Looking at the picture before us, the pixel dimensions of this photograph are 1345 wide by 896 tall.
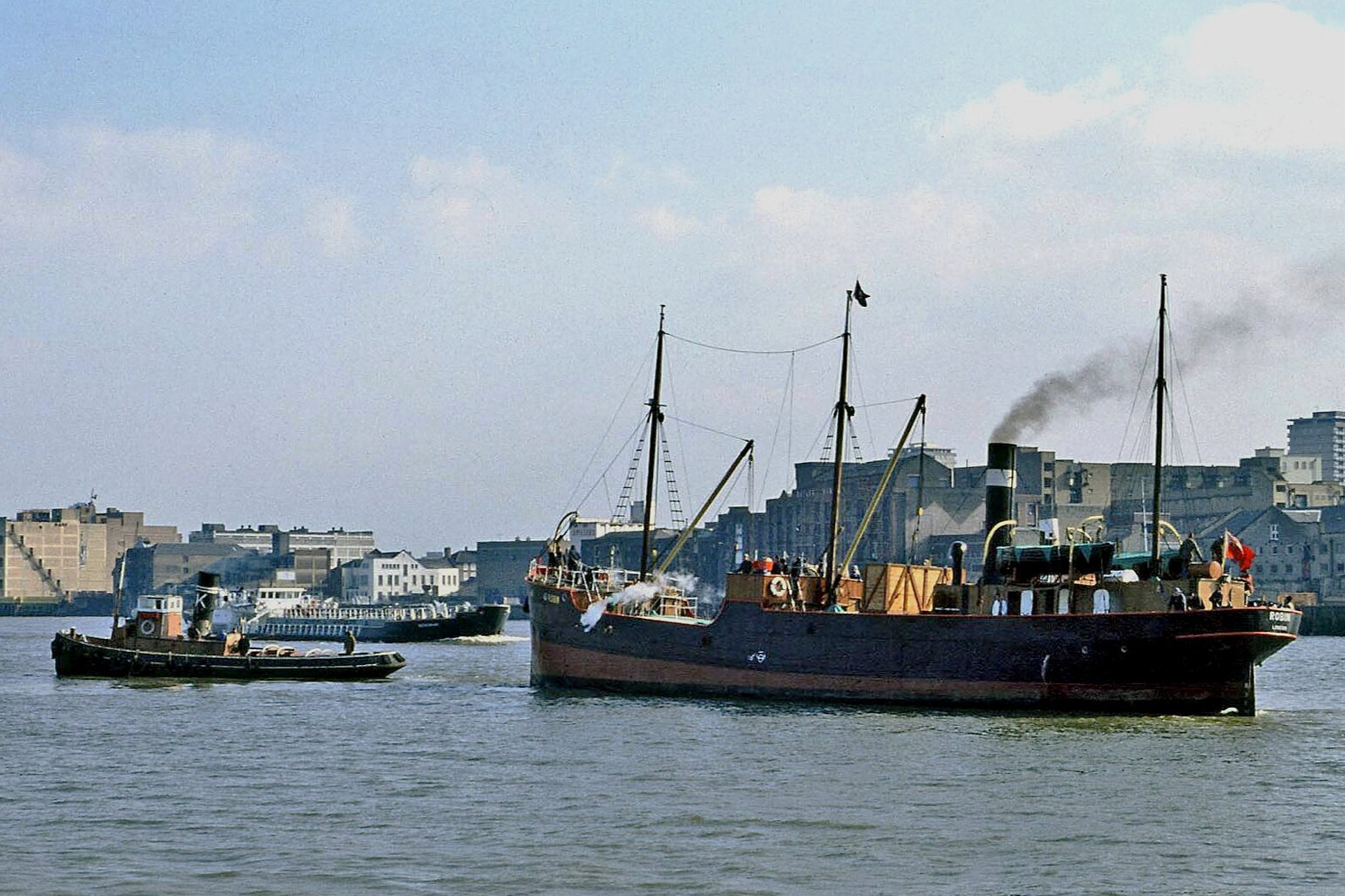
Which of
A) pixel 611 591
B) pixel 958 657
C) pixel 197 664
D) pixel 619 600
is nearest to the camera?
pixel 958 657

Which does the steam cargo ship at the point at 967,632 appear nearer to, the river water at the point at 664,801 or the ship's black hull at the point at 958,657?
the ship's black hull at the point at 958,657

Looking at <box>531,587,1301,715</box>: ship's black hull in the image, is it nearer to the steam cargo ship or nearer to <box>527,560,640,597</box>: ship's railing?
the steam cargo ship

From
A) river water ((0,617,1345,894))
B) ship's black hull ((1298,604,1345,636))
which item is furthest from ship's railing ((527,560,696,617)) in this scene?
ship's black hull ((1298,604,1345,636))

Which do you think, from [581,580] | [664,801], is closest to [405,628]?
[581,580]

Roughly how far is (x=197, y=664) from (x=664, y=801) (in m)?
36.6

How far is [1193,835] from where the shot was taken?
2981 cm

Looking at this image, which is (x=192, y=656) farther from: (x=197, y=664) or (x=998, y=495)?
(x=998, y=495)

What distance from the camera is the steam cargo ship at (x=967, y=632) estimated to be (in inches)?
1900

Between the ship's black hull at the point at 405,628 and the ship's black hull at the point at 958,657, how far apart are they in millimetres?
74238

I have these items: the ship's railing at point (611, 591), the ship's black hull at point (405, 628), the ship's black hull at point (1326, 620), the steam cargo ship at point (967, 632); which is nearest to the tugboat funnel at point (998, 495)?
the steam cargo ship at point (967, 632)

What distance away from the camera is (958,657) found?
50.8 meters

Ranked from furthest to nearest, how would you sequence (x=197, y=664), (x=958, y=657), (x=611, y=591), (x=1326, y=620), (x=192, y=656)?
(x=1326, y=620)
(x=192, y=656)
(x=197, y=664)
(x=611, y=591)
(x=958, y=657)

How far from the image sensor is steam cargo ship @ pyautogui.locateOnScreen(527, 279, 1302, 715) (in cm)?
4825

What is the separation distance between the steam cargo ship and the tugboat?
1197cm
